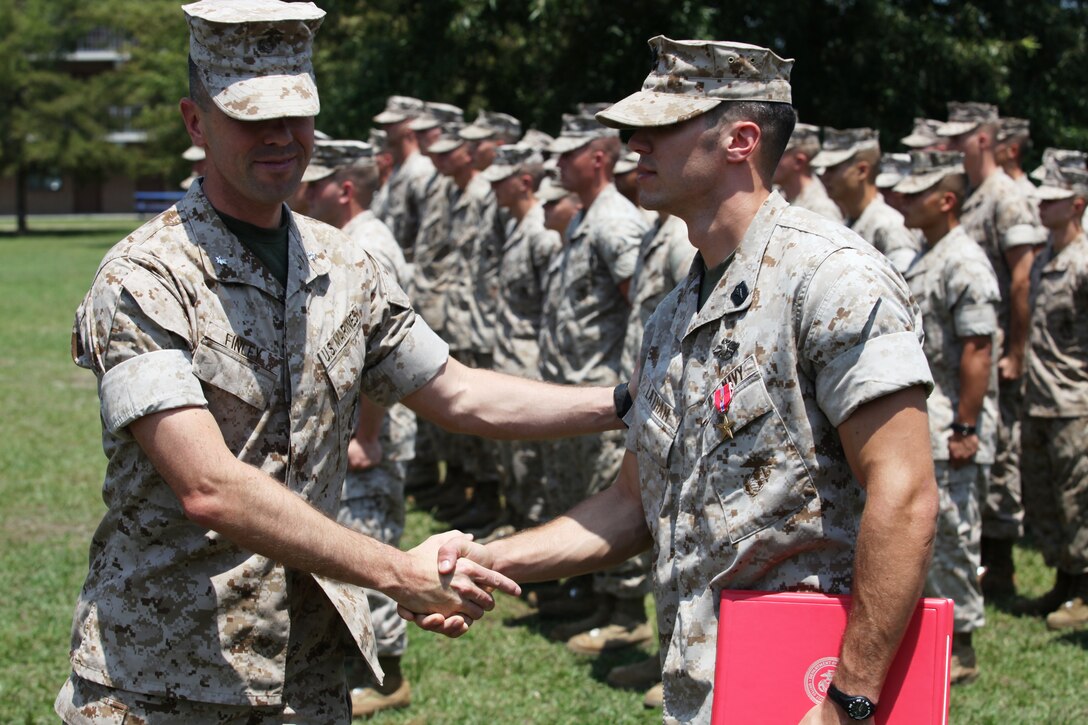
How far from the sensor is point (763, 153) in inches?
122

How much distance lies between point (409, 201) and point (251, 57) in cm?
785

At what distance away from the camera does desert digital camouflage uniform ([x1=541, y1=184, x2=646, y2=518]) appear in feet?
24.5

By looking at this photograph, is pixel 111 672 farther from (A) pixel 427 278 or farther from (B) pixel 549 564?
(A) pixel 427 278

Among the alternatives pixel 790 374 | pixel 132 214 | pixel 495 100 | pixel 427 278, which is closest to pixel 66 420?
pixel 427 278

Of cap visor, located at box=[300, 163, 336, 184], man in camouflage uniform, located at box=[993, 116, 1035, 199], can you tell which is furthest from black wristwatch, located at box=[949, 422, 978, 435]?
man in camouflage uniform, located at box=[993, 116, 1035, 199]

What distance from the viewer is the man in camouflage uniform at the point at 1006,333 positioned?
27.5ft

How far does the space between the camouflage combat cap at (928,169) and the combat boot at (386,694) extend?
3453 mm

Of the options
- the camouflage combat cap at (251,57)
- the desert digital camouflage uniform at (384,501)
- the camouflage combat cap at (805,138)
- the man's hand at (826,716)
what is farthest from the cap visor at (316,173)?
the man's hand at (826,716)

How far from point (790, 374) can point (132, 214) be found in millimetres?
72927

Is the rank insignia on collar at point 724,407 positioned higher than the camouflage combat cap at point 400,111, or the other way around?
the rank insignia on collar at point 724,407

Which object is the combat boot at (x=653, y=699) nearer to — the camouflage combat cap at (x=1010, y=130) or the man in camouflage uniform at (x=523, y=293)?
the man in camouflage uniform at (x=523, y=293)

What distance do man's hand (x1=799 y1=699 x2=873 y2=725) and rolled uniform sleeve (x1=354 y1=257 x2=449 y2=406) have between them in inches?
60.5

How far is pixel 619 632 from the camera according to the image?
730 centimetres

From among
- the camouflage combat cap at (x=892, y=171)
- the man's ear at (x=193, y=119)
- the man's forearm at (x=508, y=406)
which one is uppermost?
the man's ear at (x=193, y=119)
